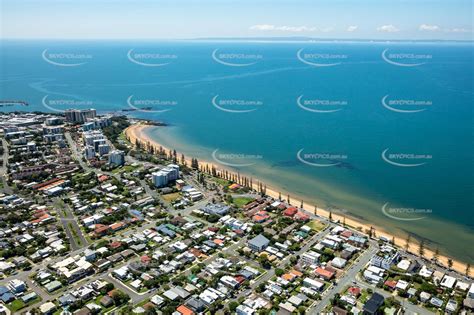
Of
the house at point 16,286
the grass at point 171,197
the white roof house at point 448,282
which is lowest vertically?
the white roof house at point 448,282

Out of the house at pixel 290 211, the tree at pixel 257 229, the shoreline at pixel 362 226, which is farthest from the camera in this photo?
the house at pixel 290 211

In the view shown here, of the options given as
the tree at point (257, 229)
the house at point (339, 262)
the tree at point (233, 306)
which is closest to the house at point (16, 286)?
the tree at point (233, 306)

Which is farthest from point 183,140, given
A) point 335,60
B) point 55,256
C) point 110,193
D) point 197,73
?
point 335,60

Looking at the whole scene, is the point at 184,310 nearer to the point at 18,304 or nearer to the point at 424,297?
the point at 18,304

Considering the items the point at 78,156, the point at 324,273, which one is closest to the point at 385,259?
the point at 324,273

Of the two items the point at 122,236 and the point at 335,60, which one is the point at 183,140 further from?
the point at 335,60

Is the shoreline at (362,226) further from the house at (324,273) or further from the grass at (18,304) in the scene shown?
the grass at (18,304)
